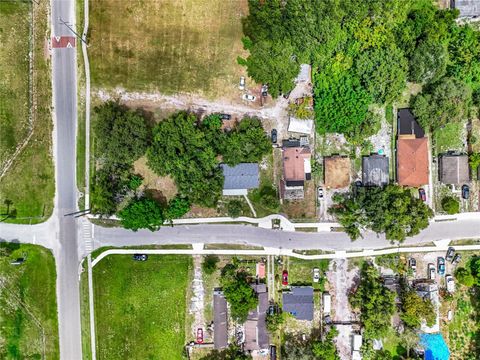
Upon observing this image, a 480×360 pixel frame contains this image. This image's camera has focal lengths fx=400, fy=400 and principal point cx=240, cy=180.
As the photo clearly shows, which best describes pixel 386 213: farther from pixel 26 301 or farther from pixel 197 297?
pixel 26 301

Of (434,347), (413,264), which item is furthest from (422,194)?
(434,347)

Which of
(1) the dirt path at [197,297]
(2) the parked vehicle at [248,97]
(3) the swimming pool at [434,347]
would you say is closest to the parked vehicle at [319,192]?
(2) the parked vehicle at [248,97]

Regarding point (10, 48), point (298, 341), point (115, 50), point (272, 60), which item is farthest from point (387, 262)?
point (10, 48)

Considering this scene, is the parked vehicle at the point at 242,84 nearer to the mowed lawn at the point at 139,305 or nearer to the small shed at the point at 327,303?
the mowed lawn at the point at 139,305

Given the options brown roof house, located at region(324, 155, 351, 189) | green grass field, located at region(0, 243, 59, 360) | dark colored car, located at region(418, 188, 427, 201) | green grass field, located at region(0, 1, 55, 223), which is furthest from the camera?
dark colored car, located at region(418, 188, 427, 201)

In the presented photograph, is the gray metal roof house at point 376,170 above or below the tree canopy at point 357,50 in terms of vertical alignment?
below

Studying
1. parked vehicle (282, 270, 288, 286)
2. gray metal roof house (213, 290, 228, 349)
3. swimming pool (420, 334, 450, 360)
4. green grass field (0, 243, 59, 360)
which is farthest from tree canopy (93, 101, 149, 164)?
swimming pool (420, 334, 450, 360)

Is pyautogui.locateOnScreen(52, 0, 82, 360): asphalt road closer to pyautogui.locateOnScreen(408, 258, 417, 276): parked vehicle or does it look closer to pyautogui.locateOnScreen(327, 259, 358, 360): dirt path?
pyautogui.locateOnScreen(327, 259, 358, 360): dirt path
